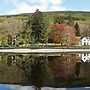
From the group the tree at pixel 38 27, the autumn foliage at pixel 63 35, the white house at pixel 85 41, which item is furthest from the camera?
the white house at pixel 85 41

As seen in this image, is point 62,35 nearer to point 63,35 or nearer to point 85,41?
point 63,35

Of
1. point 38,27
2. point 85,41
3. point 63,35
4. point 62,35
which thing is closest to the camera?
point 63,35

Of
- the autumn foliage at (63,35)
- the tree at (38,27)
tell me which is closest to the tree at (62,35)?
the autumn foliage at (63,35)

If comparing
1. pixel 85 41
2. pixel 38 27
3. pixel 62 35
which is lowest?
pixel 85 41

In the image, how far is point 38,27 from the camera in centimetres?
8762

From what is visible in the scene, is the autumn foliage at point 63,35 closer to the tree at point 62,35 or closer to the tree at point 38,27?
the tree at point 62,35

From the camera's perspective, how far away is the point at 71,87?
2328 centimetres

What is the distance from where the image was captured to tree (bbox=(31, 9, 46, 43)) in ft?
284

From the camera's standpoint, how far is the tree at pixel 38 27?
284 ft

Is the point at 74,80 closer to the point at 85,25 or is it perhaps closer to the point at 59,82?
the point at 59,82

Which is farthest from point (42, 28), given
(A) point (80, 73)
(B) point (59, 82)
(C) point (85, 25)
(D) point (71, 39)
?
(B) point (59, 82)

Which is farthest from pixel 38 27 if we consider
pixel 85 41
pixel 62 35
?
pixel 85 41

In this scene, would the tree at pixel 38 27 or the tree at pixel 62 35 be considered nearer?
the tree at pixel 62 35

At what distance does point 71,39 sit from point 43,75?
55.9 m
